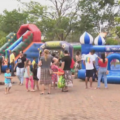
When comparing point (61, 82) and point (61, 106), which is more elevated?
point (61, 82)

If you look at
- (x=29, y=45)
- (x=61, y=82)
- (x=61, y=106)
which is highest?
(x=29, y=45)

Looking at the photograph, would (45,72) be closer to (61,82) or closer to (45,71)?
(45,71)

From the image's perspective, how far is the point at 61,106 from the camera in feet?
22.5

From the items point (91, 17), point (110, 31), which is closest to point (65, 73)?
point (91, 17)

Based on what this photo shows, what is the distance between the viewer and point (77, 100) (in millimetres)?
7727

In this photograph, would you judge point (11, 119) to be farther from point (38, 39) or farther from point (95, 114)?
point (38, 39)

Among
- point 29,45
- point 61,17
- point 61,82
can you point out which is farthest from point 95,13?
point 61,82

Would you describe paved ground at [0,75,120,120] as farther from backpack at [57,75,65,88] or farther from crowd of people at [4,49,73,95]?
crowd of people at [4,49,73,95]

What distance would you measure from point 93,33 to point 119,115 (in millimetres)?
30029

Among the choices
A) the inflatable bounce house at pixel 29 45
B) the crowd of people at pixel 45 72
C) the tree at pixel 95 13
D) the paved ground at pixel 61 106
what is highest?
the tree at pixel 95 13

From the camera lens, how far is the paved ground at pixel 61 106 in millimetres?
5863

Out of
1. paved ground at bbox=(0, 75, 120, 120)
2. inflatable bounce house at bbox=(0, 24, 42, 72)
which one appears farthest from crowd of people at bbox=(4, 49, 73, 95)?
inflatable bounce house at bbox=(0, 24, 42, 72)

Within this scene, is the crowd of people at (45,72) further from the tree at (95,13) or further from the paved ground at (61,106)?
the tree at (95,13)

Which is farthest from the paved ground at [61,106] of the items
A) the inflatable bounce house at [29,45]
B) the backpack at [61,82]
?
the inflatable bounce house at [29,45]
